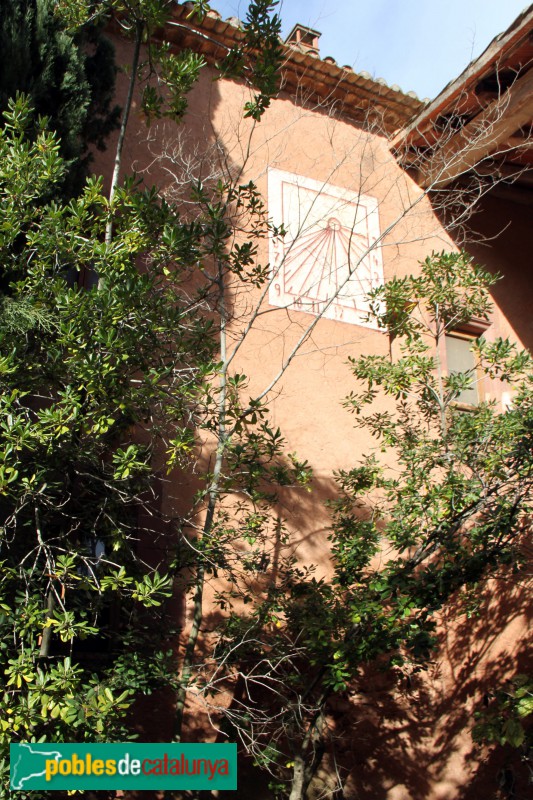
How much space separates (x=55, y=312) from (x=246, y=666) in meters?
2.86

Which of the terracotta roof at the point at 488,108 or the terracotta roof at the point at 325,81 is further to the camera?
the terracotta roof at the point at 325,81

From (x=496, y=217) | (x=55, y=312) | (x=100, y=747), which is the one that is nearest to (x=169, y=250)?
(x=55, y=312)

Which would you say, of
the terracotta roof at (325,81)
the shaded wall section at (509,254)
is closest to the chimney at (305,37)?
the terracotta roof at (325,81)

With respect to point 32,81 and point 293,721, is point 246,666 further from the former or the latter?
point 32,81

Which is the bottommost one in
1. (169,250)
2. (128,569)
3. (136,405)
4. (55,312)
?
(128,569)

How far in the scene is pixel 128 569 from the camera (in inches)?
184

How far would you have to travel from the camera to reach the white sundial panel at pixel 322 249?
7.70 m

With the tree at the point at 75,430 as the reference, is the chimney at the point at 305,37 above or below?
above

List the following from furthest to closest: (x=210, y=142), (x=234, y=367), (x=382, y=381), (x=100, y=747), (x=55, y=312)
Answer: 1. (x=210, y=142)
2. (x=234, y=367)
3. (x=382, y=381)
4. (x=55, y=312)
5. (x=100, y=747)
